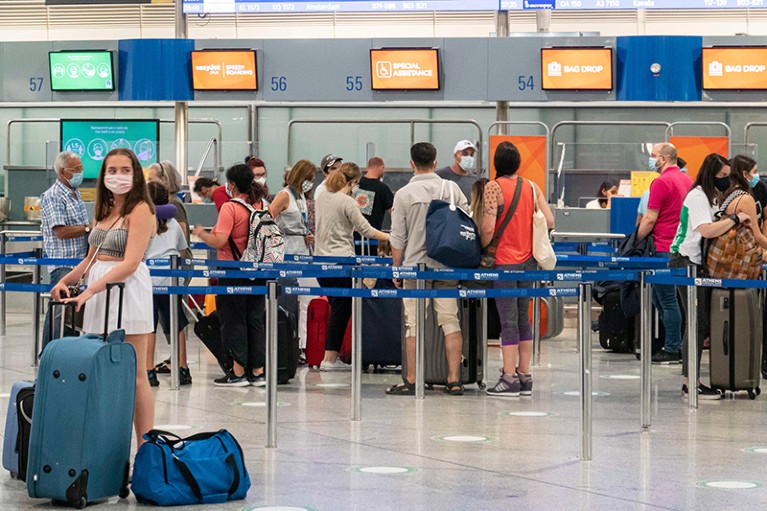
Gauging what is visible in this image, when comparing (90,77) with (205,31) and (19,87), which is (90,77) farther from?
(205,31)

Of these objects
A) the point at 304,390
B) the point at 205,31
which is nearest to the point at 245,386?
the point at 304,390

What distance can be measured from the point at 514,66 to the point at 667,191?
6.41 metres

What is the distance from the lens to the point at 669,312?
10.8 meters

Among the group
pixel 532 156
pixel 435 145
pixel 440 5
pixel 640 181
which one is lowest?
pixel 640 181

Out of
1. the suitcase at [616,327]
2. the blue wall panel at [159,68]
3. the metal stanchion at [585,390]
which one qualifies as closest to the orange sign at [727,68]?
the suitcase at [616,327]

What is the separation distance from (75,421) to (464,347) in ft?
14.5

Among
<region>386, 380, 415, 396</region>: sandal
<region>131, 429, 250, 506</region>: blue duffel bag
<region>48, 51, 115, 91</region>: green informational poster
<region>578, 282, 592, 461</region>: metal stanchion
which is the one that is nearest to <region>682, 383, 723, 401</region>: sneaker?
<region>386, 380, 415, 396</region>: sandal

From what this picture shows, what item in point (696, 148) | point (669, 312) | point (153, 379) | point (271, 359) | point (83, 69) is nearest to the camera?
point (271, 359)

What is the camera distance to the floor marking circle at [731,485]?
5.95m

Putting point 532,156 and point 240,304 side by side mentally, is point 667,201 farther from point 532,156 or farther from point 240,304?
point 532,156

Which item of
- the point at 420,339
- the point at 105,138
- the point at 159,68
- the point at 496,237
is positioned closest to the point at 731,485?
the point at 420,339

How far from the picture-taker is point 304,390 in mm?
9352

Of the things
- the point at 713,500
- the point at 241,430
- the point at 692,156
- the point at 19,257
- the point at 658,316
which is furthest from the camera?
the point at 692,156

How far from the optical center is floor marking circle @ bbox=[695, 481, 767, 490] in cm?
595
